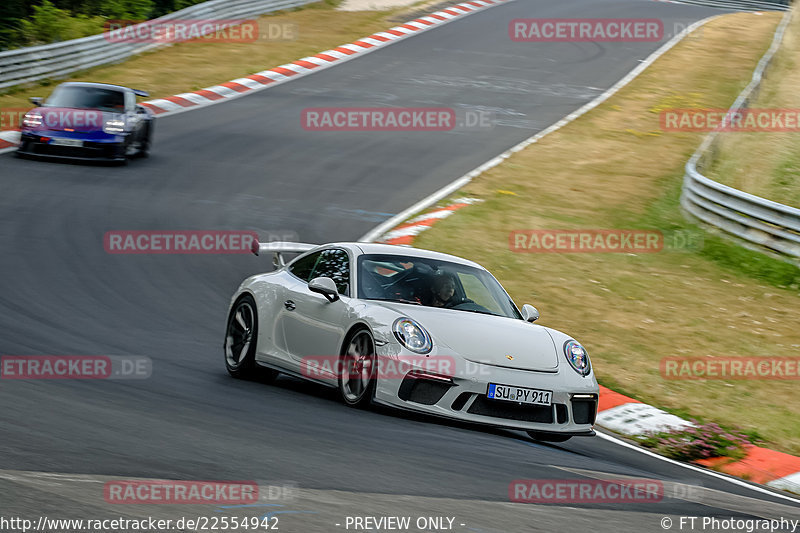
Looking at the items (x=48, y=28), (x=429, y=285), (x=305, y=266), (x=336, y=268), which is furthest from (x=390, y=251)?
(x=48, y=28)

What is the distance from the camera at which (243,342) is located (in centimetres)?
919

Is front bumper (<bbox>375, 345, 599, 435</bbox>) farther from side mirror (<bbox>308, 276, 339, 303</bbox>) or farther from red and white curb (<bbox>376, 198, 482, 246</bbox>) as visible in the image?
red and white curb (<bbox>376, 198, 482, 246</bbox>)

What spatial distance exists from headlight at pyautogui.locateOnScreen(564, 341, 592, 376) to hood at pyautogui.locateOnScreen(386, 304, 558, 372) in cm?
12

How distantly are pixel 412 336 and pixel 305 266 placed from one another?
1.96 metres

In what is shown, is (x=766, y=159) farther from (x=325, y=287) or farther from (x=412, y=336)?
(x=412, y=336)

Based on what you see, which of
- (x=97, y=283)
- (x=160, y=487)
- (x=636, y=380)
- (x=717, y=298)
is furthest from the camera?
(x=717, y=298)

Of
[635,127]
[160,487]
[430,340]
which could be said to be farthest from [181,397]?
[635,127]

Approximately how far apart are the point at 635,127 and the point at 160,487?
22208 mm

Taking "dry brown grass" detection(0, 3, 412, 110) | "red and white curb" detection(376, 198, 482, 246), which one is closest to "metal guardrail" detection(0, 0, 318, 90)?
"dry brown grass" detection(0, 3, 412, 110)

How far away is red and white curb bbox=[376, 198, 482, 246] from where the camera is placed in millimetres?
15180

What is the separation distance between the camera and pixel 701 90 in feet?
95.7

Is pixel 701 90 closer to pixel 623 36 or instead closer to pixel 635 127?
pixel 635 127

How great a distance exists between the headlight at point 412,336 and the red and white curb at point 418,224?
23.9 ft

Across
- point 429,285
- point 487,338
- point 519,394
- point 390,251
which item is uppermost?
point 390,251
